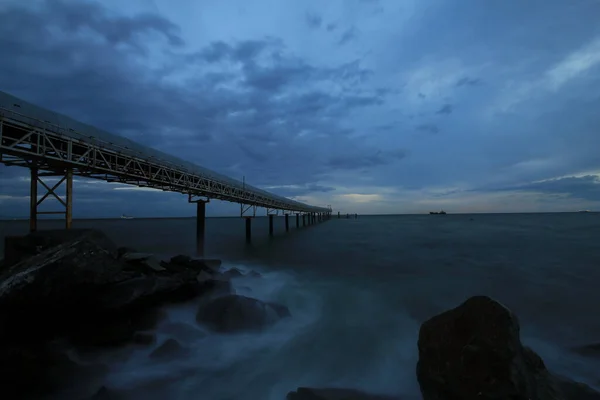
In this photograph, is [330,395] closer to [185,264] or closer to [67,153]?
[185,264]

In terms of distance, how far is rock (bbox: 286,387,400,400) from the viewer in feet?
15.6

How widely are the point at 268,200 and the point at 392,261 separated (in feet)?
91.4

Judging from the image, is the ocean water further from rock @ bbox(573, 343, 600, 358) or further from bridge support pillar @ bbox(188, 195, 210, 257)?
bridge support pillar @ bbox(188, 195, 210, 257)

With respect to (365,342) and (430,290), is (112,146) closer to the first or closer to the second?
(365,342)

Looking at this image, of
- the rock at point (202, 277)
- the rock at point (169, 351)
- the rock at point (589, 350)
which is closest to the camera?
the rock at point (169, 351)

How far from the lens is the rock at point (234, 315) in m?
7.89

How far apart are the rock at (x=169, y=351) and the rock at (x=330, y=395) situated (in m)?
3.23

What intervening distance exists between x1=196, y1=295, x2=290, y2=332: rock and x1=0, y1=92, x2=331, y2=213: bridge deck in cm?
974

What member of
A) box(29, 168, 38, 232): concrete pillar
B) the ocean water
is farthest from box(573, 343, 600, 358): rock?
box(29, 168, 38, 232): concrete pillar

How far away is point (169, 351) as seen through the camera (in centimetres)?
661

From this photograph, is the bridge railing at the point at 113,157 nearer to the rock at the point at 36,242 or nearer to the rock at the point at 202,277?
the rock at the point at 36,242

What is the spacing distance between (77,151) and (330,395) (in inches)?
644

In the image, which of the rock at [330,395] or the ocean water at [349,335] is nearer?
the rock at [330,395]

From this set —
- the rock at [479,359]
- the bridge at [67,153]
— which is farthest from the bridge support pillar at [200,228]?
the rock at [479,359]
